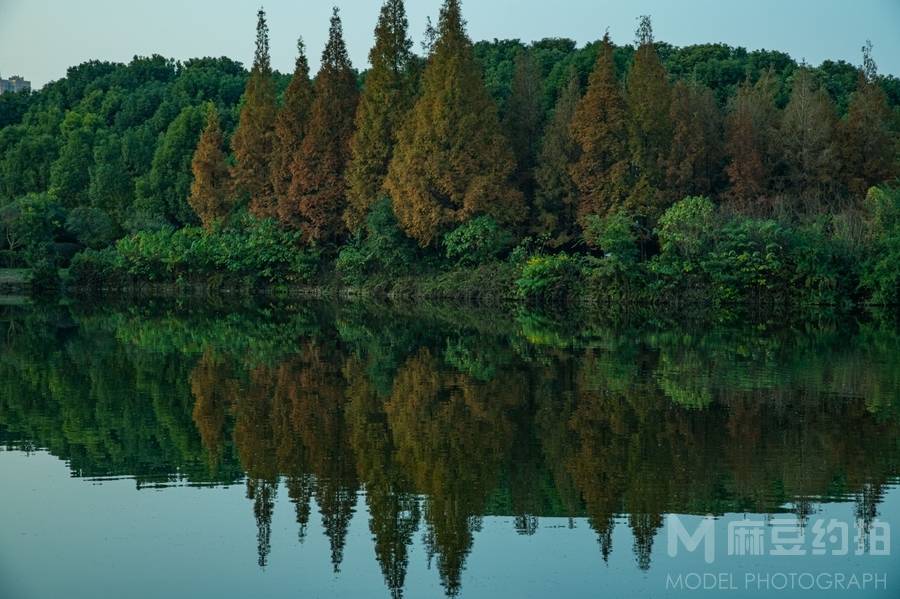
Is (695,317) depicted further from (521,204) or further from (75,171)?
(75,171)

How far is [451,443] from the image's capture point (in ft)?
44.3

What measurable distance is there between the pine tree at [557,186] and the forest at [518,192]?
0.28 ft

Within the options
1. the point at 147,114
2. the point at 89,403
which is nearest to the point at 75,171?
the point at 147,114

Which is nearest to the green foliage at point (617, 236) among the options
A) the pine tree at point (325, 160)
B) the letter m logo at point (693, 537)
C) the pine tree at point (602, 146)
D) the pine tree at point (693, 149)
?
the pine tree at point (602, 146)

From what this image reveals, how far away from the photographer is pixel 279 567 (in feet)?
30.1

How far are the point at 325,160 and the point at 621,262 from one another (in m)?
14.9

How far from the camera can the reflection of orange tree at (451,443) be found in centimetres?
997

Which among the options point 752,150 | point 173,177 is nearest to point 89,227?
point 173,177

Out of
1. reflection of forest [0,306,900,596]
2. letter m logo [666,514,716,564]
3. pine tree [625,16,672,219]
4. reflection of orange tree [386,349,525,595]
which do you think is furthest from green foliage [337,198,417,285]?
letter m logo [666,514,716,564]

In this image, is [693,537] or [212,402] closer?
[693,537]

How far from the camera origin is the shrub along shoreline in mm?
35500

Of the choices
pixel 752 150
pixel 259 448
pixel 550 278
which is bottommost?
pixel 259 448

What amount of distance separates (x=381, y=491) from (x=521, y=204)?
101 feet

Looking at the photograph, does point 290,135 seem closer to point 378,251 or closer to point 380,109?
point 380,109
